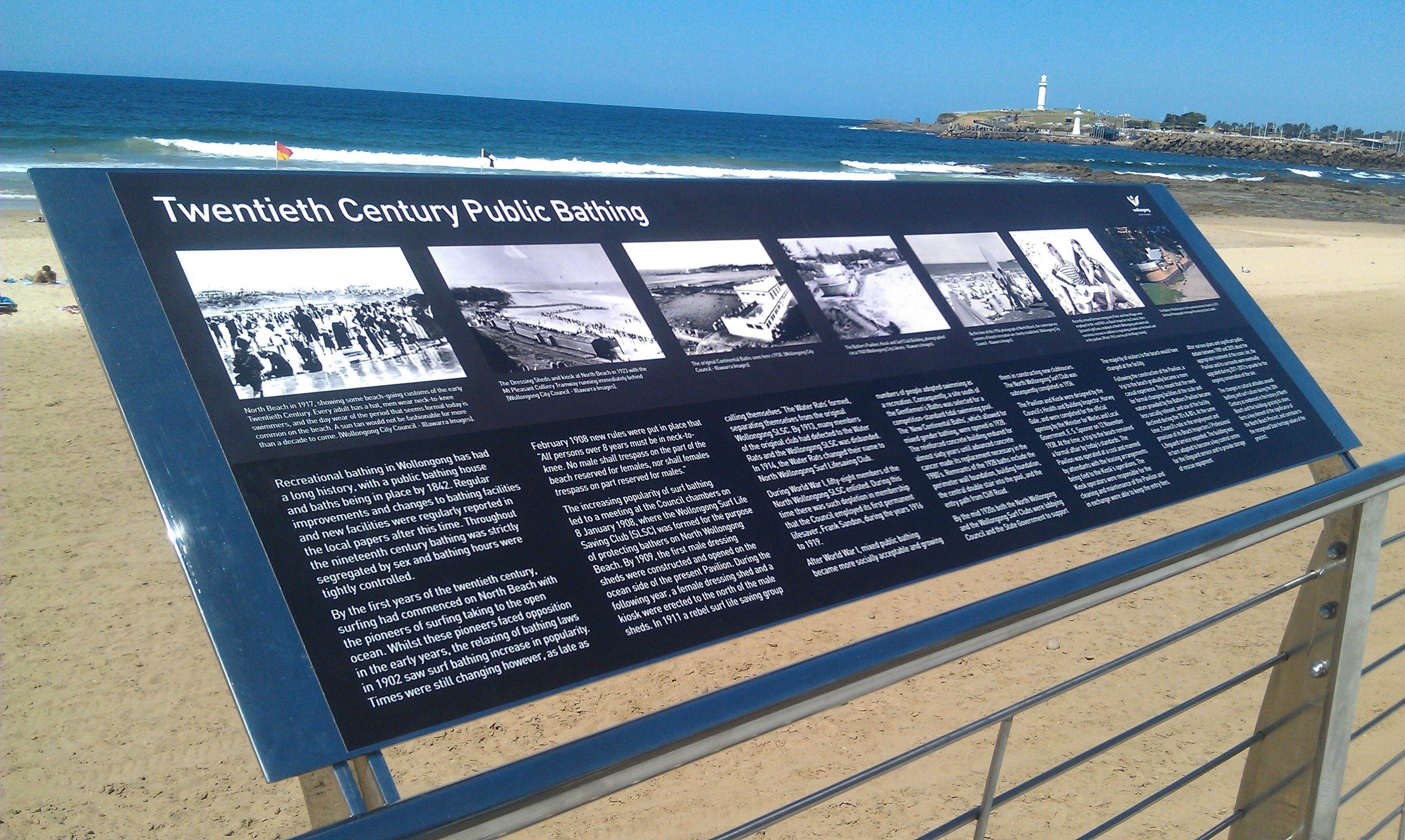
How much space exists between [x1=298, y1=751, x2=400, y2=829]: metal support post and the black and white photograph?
0.95 meters

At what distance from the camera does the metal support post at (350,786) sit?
121 cm

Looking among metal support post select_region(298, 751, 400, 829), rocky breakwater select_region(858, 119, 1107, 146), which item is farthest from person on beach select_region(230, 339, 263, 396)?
rocky breakwater select_region(858, 119, 1107, 146)

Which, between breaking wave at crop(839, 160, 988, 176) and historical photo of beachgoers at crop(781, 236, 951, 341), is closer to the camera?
historical photo of beachgoers at crop(781, 236, 951, 341)

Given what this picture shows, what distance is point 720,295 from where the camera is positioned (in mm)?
1970

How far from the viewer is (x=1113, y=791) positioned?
322 cm

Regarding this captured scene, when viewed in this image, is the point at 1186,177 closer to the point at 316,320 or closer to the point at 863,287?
the point at 863,287

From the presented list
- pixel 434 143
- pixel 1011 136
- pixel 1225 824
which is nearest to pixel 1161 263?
pixel 1225 824

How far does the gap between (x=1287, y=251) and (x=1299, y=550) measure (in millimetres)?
15209

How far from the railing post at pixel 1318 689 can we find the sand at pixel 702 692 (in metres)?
1.06

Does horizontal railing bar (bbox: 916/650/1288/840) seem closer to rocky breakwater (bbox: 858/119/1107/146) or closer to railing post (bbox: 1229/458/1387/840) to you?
railing post (bbox: 1229/458/1387/840)

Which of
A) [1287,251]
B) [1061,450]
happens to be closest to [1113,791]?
[1061,450]

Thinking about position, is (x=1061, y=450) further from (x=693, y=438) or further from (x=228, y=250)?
(x=228, y=250)

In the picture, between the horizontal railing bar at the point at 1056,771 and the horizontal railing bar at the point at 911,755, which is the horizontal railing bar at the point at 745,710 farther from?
the horizontal railing bar at the point at 1056,771

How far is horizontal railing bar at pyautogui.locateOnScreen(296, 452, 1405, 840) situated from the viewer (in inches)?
30.2
